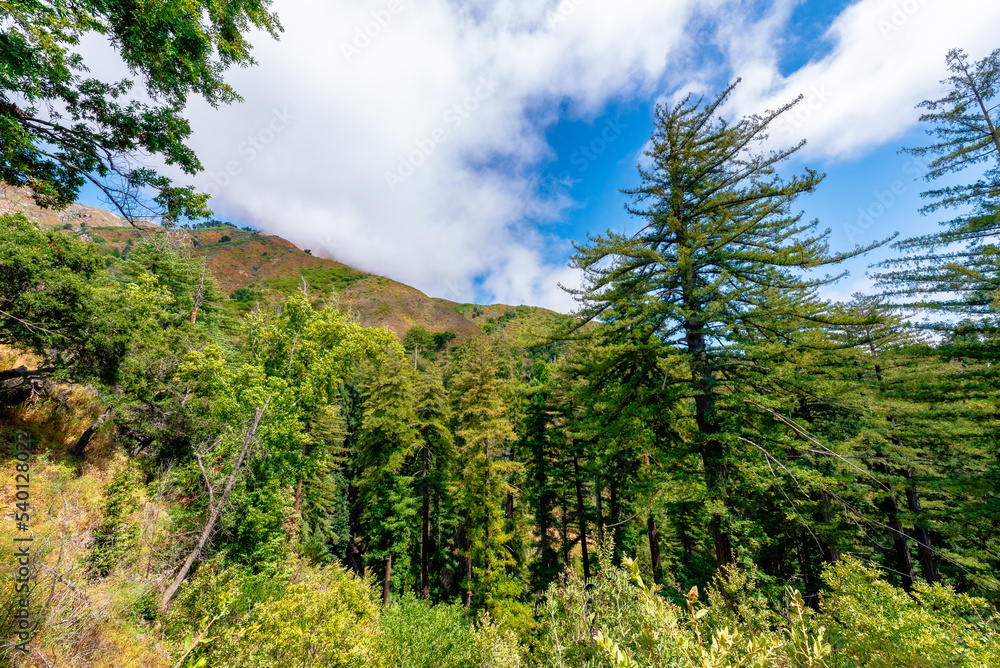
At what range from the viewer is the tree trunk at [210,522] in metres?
8.26

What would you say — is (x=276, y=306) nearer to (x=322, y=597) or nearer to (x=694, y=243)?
(x=322, y=597)

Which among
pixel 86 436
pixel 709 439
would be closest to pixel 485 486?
pixel 709 439

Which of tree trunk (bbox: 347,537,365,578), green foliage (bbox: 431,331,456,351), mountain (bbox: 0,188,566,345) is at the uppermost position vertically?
mountain (bbox: 0,188,566,345)

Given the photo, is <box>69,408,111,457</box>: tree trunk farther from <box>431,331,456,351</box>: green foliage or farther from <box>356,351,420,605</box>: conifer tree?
<box>431,331,456,351</box>: green foliage

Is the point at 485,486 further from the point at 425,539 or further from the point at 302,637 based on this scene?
the point at 302,637

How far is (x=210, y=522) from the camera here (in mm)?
9172

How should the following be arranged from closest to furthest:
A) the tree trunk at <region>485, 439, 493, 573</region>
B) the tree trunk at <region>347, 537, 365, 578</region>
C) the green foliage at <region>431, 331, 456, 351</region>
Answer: the tree trunk at <region>485, 439, 493, 573</region> < the tree trunk at <region>347, 537, 365, 578</region> < the green foliage at <region>431, 331, 456, 351</region>

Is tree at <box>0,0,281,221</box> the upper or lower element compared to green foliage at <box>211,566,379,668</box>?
upper

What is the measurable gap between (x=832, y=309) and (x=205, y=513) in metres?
17.6

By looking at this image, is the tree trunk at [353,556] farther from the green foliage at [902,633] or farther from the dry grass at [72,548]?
the green foliage at [902,633]

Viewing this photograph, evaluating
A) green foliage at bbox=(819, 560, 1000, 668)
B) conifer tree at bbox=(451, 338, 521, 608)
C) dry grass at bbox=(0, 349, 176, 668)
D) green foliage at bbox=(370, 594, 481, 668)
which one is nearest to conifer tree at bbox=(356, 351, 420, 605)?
conifer tree at bbox=(451, 338, 521, 608)

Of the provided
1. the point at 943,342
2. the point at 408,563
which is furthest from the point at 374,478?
the point at 943,342

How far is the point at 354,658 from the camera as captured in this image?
7.07 meters

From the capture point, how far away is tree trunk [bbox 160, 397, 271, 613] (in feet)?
27.1
